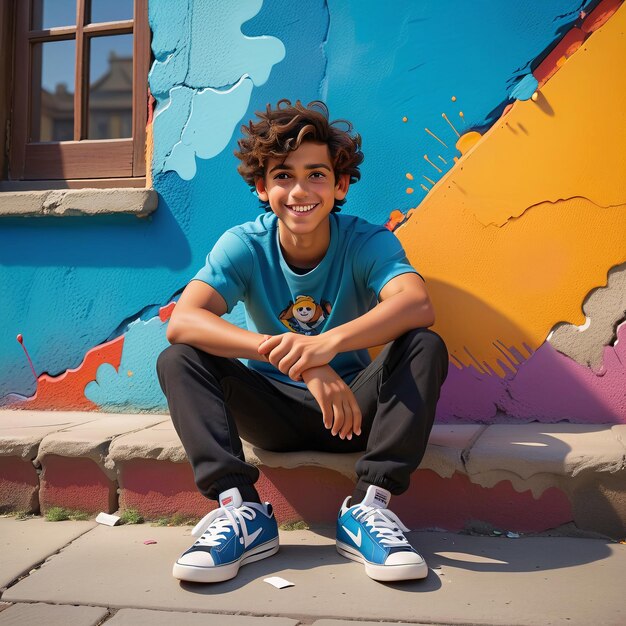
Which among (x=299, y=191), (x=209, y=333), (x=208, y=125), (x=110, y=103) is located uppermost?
(x=110, y=103)

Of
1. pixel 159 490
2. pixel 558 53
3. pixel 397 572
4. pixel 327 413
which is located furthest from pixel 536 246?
pixel 159 490

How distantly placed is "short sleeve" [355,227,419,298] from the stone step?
523mm

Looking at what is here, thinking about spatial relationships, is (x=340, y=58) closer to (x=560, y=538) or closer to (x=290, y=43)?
(x=290, y=43)

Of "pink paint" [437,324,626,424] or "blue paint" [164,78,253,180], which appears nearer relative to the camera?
"pink paint" [437,324,626,424]

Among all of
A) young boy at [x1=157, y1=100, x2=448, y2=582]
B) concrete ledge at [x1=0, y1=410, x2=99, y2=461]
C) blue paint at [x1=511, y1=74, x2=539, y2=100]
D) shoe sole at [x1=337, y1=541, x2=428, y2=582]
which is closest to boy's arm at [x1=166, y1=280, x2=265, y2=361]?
young boy at [x1=157, y1=100, x2=448, y2=582]

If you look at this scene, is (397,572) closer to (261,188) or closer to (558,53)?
(261,188)

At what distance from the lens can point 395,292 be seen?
1816 millimetres

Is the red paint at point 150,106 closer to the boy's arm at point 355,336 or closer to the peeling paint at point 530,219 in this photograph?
the peeling paint at point 530,219

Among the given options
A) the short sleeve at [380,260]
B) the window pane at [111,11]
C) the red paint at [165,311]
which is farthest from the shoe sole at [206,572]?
the window pane at [111,11]

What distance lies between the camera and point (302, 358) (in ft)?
5.49

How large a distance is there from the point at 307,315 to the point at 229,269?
0.91ft

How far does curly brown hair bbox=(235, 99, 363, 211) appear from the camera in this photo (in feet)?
6.29

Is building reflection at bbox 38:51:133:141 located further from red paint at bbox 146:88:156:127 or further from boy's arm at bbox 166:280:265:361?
boy's arm at bbox 166:280:265:361

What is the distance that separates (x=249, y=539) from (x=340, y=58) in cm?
180
